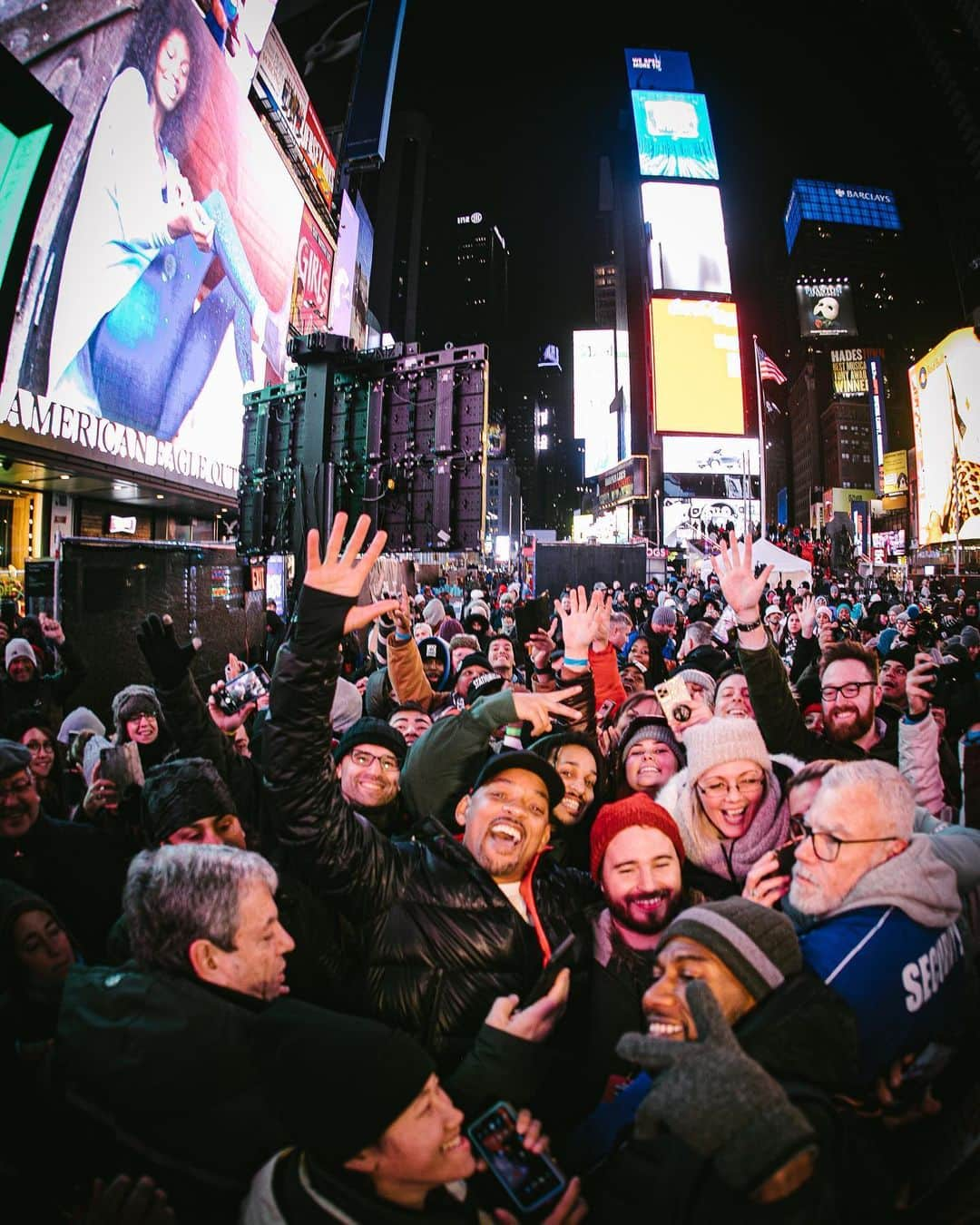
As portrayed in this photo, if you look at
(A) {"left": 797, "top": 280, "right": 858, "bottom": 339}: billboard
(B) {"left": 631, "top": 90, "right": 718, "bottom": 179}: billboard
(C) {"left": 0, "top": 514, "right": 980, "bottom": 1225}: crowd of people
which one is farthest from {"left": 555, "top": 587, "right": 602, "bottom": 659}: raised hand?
(A) {"left": 797, "top": 280, "right": 858, "bottom": 339}: billboard

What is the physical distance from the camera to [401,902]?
2234 millimetres

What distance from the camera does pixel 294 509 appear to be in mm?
9773

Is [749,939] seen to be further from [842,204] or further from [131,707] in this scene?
[842,204]

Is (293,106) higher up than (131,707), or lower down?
higher up

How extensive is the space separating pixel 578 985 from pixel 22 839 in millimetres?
2630

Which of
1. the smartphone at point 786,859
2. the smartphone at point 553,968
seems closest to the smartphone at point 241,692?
the smartphone at point 553,968

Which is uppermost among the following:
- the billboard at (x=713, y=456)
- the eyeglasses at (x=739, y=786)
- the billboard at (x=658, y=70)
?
the billboard at (x=658, y=70)

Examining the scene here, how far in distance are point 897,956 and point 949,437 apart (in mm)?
36429

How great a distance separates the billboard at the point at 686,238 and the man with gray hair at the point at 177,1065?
2151 inches

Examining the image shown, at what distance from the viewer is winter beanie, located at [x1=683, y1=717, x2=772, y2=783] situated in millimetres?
2736

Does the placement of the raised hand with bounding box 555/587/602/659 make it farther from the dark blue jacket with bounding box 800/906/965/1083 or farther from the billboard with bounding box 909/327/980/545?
the billboard with bounding box 909/327/980/545

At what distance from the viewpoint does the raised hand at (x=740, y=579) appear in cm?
350

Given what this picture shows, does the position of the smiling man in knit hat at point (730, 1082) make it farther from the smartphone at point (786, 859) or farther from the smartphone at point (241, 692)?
the smartphone at point (241, 692)

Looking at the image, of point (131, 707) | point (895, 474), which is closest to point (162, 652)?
point (131, 707)
